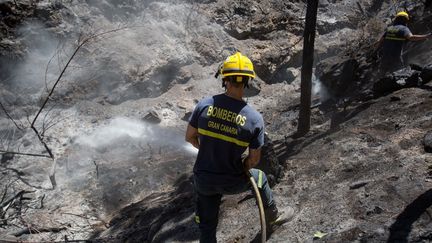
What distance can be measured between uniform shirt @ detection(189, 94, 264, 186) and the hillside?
3.94 feet

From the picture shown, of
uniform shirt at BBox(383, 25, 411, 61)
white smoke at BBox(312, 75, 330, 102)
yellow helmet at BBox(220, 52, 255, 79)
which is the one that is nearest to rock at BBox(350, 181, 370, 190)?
yellow helmet at BBox(220, 52, 255, 79)

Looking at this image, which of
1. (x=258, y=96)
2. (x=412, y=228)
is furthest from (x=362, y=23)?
(x=412, y=228)

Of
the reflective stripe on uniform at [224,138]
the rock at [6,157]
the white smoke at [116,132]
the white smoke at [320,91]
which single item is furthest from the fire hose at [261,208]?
the white smoke at [320,91]

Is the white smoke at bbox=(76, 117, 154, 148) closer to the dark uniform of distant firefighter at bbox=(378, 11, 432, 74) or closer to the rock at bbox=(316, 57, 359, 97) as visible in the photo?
the rock at bbox=(316, 57, 359, 97)

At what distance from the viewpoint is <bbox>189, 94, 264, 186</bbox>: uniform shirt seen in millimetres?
3254

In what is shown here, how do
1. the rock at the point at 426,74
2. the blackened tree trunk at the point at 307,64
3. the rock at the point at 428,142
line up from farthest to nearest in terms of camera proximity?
the rock at the point at 426,74 → the blackened tree trunk at the point at 307,64 → the rock at the point at 428,142

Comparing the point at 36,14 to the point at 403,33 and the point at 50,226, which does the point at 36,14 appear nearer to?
the point at 50,226

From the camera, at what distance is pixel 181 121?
9.95 meters

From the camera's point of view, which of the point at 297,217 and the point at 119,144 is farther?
the point at 119,144

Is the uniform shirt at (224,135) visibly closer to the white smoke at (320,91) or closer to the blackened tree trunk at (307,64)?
the blackened tree trunk at (307,64)

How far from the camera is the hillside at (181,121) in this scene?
15.1 ft

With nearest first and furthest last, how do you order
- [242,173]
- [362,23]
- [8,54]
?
[242,173], [8,54], [362,23]

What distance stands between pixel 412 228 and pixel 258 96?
25.6ft

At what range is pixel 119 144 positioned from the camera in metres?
8.61
